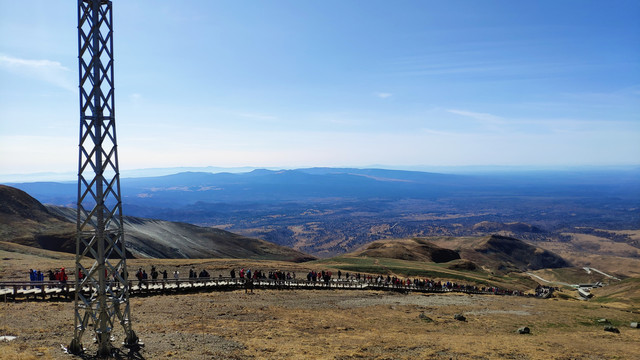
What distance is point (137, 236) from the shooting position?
83.3 meters

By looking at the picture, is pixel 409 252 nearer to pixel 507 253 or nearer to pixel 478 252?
pixel 478 252

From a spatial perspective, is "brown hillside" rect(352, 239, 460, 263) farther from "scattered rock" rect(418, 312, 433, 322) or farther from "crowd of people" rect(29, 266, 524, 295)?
"scattered rock" rect(418, 312, 433, 322)

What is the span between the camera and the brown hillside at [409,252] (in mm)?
85088

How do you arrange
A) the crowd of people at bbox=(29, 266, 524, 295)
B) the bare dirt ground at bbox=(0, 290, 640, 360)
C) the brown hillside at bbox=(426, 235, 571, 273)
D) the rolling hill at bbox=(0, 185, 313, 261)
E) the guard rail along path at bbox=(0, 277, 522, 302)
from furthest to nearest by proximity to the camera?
1. the brown hillside at bbox=(426, 235, 571, 273)
2. the rolling hill at bbox=(0, 185, 313, 261)
3. the crowd of people at bbox=(29, 266, 524, 295)
4. the guard rail along path at bbox=(0, 277, 522, 302)
5. the bare dirt ground at bbox=(0, 290, 640, 360)

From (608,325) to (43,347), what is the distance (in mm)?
32006

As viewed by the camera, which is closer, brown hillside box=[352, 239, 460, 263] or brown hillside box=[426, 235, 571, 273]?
brown hillside box=[352, 239, 460, 263]

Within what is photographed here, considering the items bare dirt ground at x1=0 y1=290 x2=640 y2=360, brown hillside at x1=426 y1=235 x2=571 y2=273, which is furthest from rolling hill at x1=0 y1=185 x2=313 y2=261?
brown hillside at x1=426 y1=235 x2=571 y2=273

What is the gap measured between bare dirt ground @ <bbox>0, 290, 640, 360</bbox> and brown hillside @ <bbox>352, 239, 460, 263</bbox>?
53266 millimetres

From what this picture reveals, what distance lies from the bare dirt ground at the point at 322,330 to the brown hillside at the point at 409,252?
5327 cm

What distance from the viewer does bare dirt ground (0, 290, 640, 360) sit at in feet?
54.7

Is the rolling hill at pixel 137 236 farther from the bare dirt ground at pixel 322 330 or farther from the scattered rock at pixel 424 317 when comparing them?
the scattered rock at pixel 424 317

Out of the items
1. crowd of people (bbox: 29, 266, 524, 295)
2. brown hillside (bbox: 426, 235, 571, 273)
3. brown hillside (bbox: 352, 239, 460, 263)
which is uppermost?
crowd of people (bbox: 29, 266, 524, 295)

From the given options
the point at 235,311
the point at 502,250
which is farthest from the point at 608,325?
the point at 502,250

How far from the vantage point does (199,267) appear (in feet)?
143
